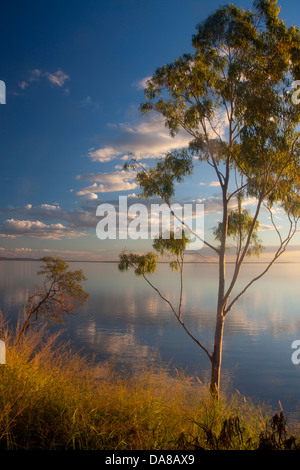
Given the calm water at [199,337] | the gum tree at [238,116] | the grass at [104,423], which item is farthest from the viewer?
the calm water at [199,337]

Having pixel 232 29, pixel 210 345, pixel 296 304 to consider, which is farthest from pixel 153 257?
pixel 296 304

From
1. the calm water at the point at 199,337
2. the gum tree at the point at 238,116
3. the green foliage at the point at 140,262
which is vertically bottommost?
the calm water at the point at 199,337

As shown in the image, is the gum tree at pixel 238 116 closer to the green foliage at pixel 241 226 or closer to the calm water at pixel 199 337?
the green foliage at pixel 241 226

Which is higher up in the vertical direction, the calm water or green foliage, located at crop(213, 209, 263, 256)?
green foliage, located at crop(213, 209, 263, 256)

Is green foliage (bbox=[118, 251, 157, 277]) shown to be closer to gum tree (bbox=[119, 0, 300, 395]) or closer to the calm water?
gum tree (bbox=[119, 0, 300, 395])

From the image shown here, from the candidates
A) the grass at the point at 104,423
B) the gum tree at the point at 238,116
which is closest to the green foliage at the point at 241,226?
the gum tree at the point at 238,116

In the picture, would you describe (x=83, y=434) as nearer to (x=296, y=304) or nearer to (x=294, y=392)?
(x=294, y=392)

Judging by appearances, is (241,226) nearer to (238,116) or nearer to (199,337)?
(238,116)

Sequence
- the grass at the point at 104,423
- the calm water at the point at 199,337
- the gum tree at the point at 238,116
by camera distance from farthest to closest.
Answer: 1. the calm water at the point at 199,337
2. the gum tree at the point at 238,116
3. the grass at the point at 104,423

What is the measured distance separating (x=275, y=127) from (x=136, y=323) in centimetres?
3845

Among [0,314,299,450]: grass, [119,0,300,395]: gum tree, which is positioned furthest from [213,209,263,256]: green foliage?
[0,314,299,450]: grass

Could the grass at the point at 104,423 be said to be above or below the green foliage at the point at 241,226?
below

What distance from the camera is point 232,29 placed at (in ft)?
35.1

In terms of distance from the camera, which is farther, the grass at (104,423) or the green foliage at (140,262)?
the green foliage at (140,262)
